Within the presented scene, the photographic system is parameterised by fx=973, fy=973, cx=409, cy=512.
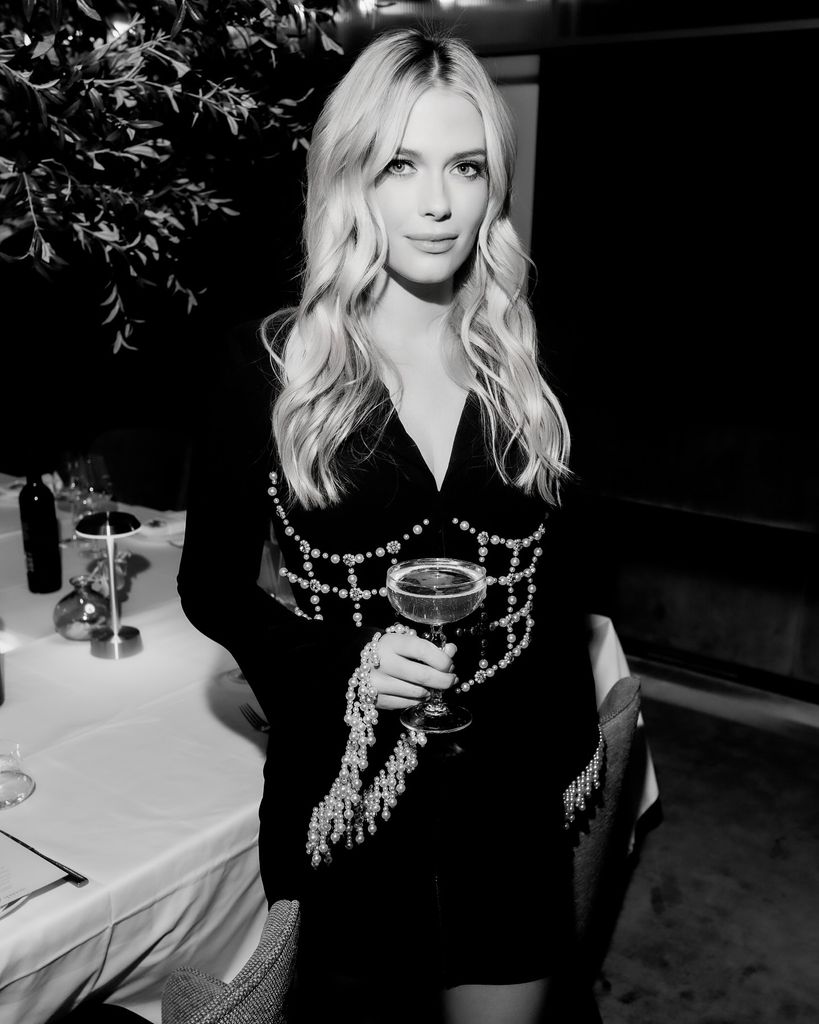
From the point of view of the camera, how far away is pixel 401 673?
1.30 metres

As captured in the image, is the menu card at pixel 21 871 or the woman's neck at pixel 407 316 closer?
the menu card at pixel 21 871

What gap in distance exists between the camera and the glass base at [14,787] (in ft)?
5.20

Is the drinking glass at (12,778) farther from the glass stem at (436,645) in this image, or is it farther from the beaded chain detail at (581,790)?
the beaded chain detail at (581,790)

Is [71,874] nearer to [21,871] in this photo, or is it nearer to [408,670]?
[21,871]

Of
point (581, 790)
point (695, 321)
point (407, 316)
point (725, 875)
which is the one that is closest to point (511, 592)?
point (581, 790)

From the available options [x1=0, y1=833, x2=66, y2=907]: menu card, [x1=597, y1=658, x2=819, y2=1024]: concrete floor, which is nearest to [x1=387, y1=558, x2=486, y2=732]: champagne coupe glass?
[x1=0, y1=833, x2=66, y2=907]: menu card

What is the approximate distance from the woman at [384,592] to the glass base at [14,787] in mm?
418

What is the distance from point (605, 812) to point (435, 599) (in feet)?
2.33

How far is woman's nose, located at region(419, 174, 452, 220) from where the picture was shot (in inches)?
54.7

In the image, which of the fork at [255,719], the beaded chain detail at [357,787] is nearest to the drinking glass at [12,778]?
the fork at [255,719]

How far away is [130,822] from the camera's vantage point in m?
1.54

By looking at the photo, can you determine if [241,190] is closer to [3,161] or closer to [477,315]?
[3,161]

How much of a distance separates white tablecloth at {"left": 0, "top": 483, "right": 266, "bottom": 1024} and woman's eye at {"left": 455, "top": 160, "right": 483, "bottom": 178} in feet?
3.44

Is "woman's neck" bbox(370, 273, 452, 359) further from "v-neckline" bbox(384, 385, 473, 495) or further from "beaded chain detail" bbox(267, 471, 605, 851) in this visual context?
"beaded chain detail" bbox(267, 471, 605, 851)
